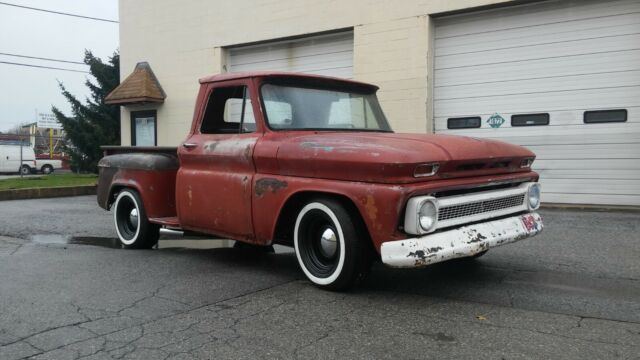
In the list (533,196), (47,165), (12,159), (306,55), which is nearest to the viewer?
(533,196)

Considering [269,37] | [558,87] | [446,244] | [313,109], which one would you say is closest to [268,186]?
[313,109]

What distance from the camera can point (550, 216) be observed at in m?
8.25

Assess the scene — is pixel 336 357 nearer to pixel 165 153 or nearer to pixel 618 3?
pixel 165 153

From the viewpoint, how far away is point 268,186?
453 centimetres

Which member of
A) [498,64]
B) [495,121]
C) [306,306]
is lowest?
[306,306]

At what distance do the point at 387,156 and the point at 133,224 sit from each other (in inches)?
150

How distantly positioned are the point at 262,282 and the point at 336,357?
5.78 ft

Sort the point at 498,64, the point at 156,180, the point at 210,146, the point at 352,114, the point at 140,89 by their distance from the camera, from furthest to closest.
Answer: the point at 140,89, the point at 498,64, the point at 156,180, the point at 352,114, the point at 210,146

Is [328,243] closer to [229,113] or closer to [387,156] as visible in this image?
[387,156]

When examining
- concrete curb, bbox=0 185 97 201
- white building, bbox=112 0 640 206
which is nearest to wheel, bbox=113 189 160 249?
white building, bbox=112 0 640 206

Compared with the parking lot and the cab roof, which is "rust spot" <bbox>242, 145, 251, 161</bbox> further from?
the parking lot

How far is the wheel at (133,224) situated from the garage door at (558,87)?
604 cm

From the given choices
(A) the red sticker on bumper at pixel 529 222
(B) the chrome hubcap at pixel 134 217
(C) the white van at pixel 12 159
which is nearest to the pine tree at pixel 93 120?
(C) the white van at pixel 12 159

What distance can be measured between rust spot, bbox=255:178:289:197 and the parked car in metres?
33.1
